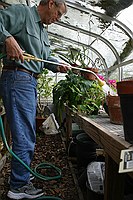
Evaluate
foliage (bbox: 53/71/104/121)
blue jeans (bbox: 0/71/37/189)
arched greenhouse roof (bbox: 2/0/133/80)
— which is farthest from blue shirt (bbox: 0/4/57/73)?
arched greenhouse roof (bbox: 2/0/133/80)

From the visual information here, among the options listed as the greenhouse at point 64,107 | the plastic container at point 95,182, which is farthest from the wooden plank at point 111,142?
the plastic container at point 95,182

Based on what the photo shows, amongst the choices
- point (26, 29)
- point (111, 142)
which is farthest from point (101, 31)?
point (111, 142)

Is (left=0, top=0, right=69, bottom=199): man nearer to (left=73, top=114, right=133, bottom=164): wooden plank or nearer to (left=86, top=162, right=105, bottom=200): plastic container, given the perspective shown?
(left=86, top=162, right=105, bottom=200): plastic container

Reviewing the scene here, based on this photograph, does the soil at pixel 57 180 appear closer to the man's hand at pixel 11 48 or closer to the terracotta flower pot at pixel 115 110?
the terracotta flower pot at pixel 115 110

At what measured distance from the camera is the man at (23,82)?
157 cm

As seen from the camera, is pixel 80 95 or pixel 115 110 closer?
pixel 115 110

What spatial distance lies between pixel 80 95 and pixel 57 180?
2.75 feet

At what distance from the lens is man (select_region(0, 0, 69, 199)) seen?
1.57m

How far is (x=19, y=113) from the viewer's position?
62.9 inches

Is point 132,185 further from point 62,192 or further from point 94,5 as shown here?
point 94,5

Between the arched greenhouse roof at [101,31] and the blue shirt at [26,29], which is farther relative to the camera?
the arched greenhouse roof at [101,31]

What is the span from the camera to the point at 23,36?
1590 millimetres

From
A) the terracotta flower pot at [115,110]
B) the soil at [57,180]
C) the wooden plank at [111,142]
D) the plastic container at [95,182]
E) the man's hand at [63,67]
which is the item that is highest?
the man's hand at [63,67]

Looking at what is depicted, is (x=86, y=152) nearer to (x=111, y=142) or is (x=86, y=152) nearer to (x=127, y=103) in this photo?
(x=111, y=142)
